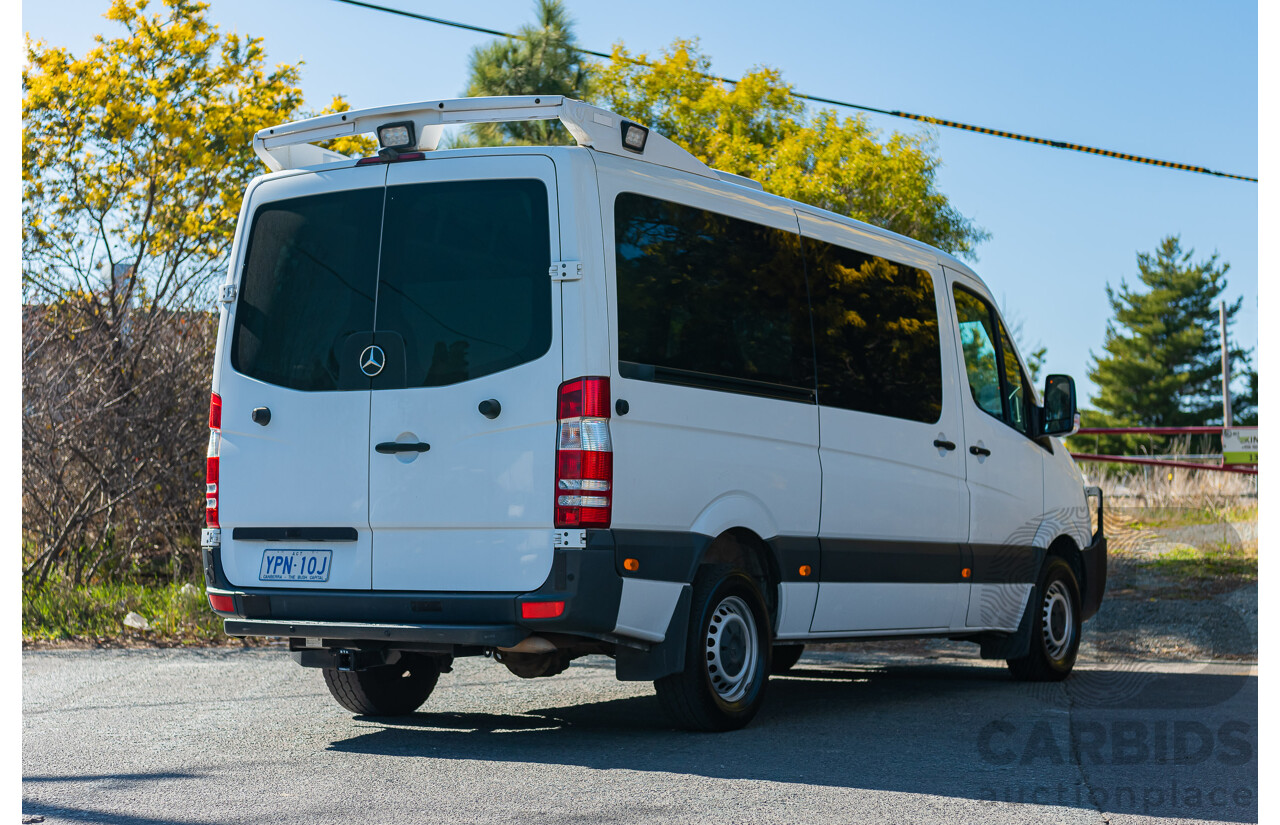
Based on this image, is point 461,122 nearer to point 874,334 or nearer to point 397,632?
point 397,632

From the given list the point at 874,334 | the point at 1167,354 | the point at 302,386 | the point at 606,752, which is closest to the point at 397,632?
the point at 606,752

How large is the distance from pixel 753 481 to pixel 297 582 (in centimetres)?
224

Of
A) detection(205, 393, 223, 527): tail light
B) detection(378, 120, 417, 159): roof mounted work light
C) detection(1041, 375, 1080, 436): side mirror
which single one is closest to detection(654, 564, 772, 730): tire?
detection(205, 393, 223, 527): tail light

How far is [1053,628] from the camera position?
31.0 feet

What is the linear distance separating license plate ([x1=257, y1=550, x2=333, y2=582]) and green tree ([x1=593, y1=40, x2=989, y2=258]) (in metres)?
10.7

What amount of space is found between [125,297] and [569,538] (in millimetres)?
8534

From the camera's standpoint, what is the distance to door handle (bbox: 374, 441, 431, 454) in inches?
237

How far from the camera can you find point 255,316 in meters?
6.61

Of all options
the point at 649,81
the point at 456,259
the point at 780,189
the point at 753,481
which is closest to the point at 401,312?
the point at 456,259

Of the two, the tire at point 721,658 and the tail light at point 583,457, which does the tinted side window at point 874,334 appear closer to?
the tire at point 721,658

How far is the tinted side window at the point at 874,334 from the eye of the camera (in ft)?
24.5

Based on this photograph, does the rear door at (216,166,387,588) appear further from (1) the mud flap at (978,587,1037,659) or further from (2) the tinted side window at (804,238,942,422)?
(1) the mud flap at (978,587,1037,659)

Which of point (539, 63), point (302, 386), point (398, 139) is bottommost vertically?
point (302, 386)

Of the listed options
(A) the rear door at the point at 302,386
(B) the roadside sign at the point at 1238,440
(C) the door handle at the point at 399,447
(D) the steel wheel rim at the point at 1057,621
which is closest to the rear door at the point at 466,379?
(C) the door handle at the point at 399,447
